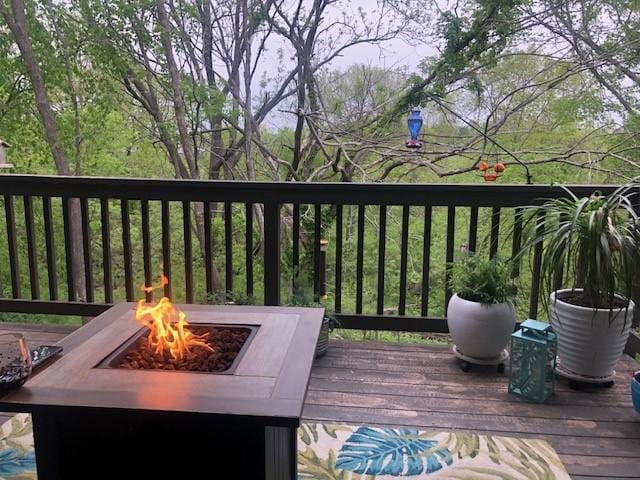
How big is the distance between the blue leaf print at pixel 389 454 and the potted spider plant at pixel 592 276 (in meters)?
0.92

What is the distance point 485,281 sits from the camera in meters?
2.65

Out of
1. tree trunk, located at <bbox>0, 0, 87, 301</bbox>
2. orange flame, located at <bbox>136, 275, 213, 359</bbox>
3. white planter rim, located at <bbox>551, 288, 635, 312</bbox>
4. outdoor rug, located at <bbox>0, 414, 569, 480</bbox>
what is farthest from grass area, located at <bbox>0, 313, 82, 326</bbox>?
white planter rim, located at <bbox>551, 288, 635, 312</bbox>

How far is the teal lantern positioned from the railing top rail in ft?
2.66

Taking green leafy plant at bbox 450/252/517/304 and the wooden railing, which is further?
the wooden railing

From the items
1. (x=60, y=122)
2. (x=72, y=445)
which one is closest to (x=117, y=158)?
(x=60, y=122)

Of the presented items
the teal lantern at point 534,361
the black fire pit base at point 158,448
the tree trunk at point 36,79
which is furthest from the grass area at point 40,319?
the teal lantern at point 534,361

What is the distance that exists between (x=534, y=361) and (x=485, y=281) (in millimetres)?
451

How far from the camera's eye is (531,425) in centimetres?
222

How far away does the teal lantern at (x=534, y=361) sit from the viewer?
7.77ft

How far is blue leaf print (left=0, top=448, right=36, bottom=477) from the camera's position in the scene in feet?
6.27

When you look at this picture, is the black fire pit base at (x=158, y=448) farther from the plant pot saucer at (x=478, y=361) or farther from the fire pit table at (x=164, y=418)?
the plant pot saucer at (x=478, y=361)

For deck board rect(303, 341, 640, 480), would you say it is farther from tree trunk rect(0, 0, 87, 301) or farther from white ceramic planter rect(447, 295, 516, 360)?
tree trunk rect(0, 0, 87, 301)

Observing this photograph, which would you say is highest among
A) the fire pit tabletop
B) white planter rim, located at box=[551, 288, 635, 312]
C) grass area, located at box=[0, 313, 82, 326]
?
the fire pit tabletop

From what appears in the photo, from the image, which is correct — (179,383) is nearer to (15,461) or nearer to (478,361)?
(15,461)
